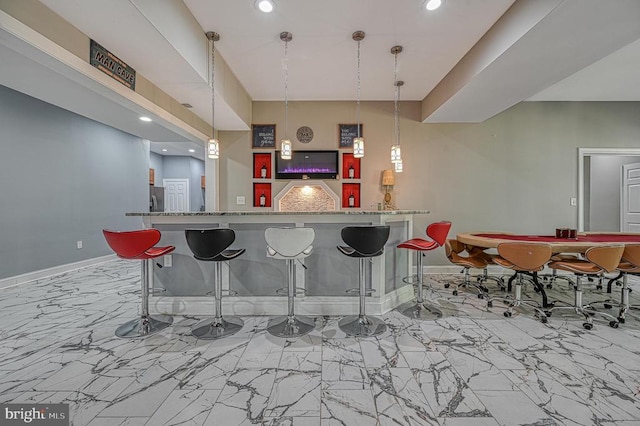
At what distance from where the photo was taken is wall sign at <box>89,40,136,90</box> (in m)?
2.37

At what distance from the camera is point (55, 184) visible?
462 centimetres

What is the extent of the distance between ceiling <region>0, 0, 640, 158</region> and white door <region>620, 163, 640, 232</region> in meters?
2.11

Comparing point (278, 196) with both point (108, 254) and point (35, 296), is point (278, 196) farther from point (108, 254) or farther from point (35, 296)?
point (108, 254)

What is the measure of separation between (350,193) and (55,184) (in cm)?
509

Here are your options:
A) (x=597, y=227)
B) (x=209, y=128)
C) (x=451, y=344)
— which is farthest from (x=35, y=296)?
(x=597, y=227)

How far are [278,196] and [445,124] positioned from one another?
126 inches

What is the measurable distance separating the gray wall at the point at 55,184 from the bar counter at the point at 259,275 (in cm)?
295

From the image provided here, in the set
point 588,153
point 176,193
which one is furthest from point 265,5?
point 176,193

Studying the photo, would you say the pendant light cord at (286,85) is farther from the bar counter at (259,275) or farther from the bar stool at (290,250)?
the bar stool at (290,250)

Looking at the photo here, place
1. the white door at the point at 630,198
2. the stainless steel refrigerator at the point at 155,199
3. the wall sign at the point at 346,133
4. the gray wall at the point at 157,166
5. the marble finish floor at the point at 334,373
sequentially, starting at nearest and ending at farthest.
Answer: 1. the marble finish floor at the point at 334,373
2. the wall sign at the point at 346,133
3. the white door at the point at 630,198
4. the stainless steel refrigerator at the point at 155,199
5. the gray wall at the point at 157,166

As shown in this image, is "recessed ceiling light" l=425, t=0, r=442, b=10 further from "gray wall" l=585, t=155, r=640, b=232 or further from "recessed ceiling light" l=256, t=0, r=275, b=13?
"gray wall" l=585, t=155, r=640, b=232

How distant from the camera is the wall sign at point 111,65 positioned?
93.4 inches

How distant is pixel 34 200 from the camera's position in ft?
14.1

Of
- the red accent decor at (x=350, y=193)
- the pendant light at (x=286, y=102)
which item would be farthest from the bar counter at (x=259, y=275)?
the red accent decor at (x=350, y=193)
